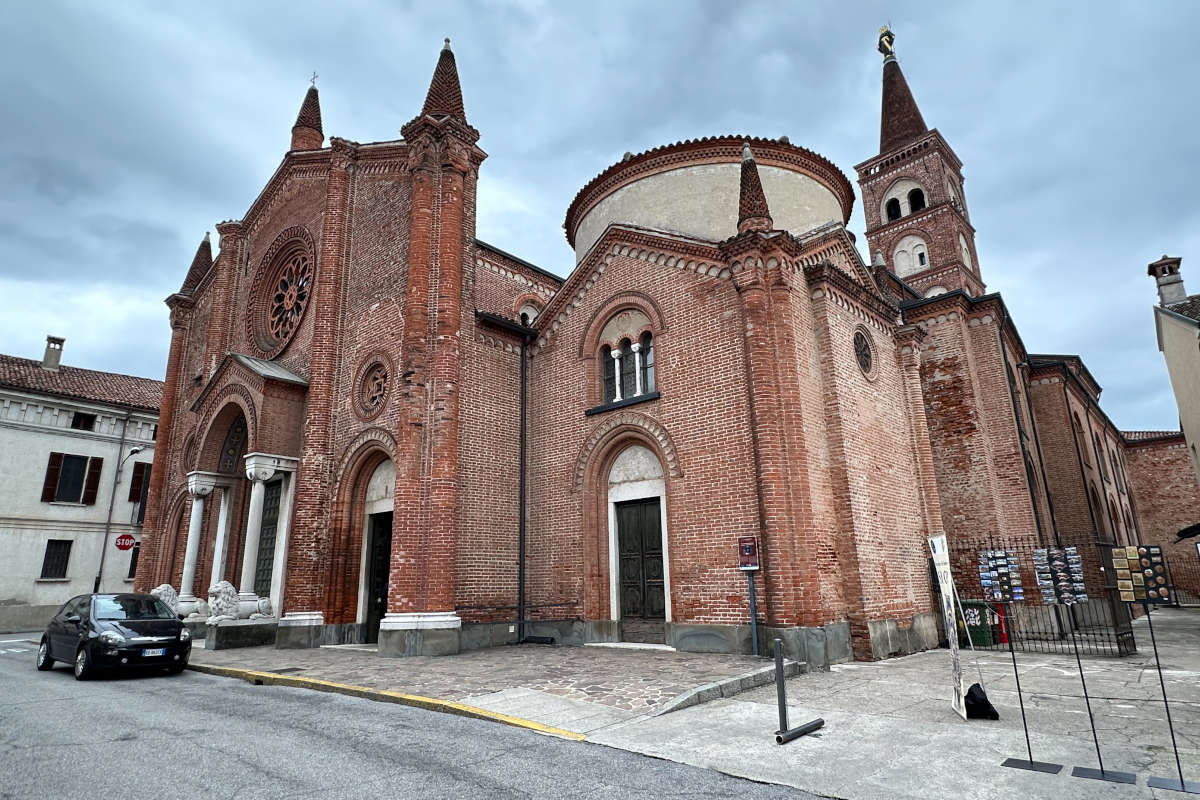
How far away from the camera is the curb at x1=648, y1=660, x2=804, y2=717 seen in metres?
7.24

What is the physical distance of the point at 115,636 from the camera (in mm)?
10219

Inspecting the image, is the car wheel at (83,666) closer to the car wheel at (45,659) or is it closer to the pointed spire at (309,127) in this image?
the car wheel at (45,659)

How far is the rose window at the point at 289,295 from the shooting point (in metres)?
18.4

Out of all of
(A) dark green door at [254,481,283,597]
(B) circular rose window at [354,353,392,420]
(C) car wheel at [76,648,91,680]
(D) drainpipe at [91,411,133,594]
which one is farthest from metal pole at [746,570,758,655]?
(D) drainpipe at [91,411,133,594]

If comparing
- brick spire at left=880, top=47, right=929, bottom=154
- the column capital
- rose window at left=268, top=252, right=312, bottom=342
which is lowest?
the column capital

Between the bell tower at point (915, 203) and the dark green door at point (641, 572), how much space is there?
2394 cm

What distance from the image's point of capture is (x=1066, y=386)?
20.9 metres

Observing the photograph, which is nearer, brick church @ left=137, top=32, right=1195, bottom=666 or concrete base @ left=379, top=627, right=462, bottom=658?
brick church @ left=137, top=32, right=1195, bottom=666

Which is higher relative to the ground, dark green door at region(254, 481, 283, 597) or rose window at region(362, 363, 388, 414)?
rose window at region(362, 363, 388, 414)

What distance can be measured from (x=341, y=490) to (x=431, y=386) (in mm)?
3723

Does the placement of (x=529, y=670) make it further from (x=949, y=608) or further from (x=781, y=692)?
(x=949, y=608)

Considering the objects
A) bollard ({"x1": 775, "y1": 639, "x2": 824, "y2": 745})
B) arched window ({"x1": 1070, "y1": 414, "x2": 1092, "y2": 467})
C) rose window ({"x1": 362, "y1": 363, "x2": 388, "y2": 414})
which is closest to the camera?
bollard ({"x1": 775, "y1": 639, "x2": 824, "y2": 745})

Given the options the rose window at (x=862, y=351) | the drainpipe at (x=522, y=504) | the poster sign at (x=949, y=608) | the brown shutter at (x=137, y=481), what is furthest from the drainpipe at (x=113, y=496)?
the poster sign at (x=949, y=608)

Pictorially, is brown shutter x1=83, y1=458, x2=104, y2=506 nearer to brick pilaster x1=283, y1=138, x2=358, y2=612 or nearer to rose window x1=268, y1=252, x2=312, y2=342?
rose window x1=268, y1=252, x2=312, y2=342
